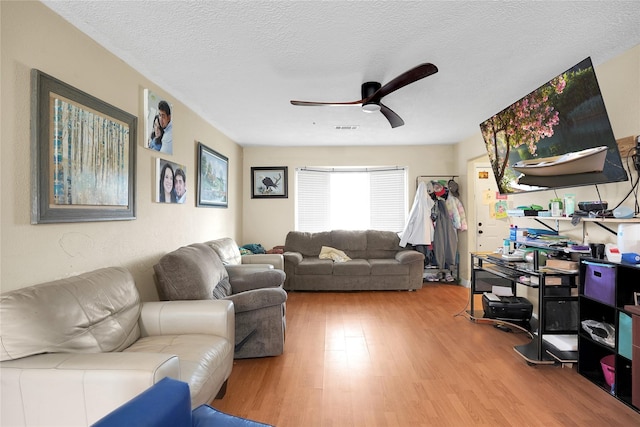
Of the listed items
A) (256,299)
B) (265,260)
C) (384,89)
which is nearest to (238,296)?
(256,299)

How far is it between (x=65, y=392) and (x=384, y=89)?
102 inches

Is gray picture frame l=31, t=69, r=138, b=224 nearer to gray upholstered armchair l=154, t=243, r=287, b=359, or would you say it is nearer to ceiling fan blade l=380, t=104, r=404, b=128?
gray upholstered armchair l=154, t=243, r=287, b=359

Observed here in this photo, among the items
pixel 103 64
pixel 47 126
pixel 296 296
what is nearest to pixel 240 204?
pixel 296 296

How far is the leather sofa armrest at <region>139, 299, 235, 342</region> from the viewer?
2025 mm

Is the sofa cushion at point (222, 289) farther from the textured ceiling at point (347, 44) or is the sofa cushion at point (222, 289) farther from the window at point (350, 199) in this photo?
Answer: the window at point (350, 199)

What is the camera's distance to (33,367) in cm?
124

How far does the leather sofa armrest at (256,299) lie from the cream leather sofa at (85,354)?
0.45m

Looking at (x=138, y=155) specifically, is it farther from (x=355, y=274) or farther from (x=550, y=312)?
(x=550, y=312)

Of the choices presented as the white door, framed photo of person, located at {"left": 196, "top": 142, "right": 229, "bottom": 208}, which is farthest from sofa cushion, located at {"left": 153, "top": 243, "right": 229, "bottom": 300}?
the white door

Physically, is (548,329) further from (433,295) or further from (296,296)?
(296,296)

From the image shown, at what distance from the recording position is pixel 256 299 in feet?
8.11

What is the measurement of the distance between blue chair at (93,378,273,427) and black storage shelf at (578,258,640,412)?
2.35 metres

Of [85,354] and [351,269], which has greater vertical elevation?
[85,354]

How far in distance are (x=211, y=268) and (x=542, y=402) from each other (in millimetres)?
2677
